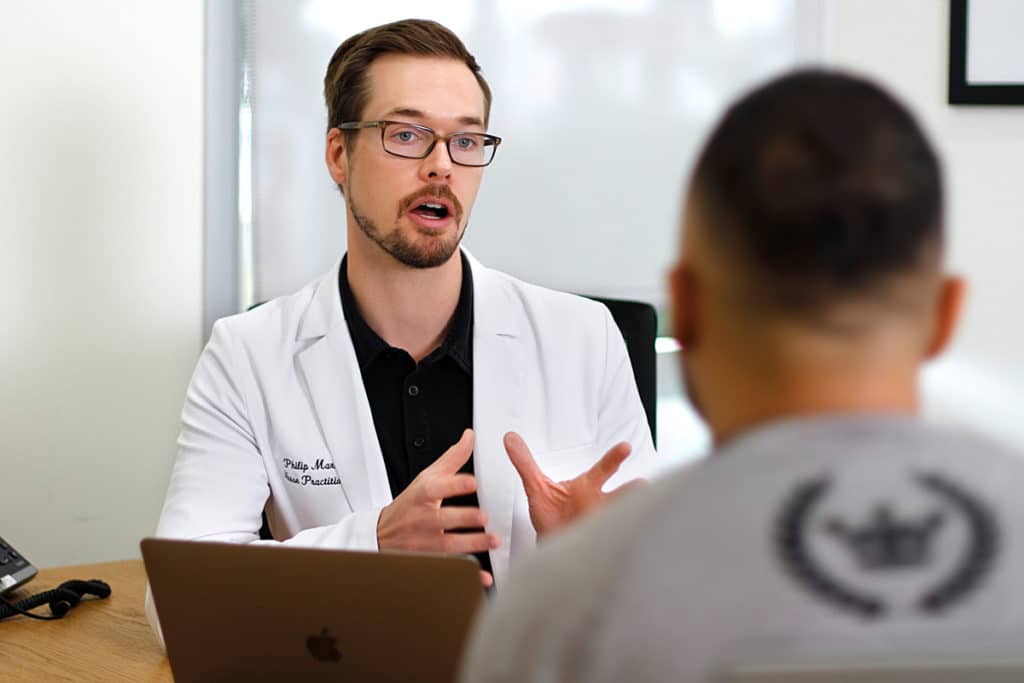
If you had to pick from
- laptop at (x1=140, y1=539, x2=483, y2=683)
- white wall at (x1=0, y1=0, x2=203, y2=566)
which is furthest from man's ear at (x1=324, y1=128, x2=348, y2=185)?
laptop at (x1=140, y1=539, x2=483, y2=683)

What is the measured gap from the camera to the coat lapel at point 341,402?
191 centimetres

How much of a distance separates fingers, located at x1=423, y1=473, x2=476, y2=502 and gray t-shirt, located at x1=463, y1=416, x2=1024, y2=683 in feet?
3.08

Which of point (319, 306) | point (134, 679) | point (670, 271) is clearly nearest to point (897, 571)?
point (670, 271)

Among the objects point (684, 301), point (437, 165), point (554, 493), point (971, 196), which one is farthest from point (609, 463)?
point (971, 196)

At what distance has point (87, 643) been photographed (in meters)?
1.57

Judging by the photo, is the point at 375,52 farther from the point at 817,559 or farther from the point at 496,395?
the point at 817,559

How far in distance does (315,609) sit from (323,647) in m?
0.05

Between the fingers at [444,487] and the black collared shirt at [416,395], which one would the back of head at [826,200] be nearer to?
the fingers at [444,487]

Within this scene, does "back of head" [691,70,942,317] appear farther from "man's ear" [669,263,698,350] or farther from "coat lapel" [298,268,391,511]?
"coat lapel" [298,268,391,511]

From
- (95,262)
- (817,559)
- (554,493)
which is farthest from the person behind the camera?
(95,262)

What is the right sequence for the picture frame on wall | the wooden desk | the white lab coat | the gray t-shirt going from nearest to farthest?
the gray t-shirt, the wooden desk, the white lab coat, the picture frame on wall

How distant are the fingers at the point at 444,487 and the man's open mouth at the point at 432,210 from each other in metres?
0.61

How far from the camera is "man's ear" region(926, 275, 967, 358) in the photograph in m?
0.70

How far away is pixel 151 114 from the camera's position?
2.39 m
